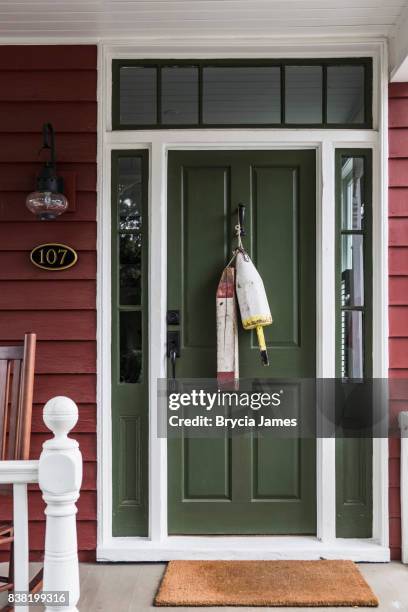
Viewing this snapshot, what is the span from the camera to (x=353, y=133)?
127 inches

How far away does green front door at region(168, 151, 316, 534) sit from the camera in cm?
327

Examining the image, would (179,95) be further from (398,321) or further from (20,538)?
(20,538)

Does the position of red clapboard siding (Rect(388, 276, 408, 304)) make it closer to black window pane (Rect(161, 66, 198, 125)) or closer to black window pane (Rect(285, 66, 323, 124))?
black window pane (Rect(285, 66, 323, 124))

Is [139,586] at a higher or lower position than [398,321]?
lower

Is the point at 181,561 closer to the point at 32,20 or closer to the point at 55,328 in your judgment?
the point at 55,328

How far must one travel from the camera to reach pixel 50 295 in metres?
3.22

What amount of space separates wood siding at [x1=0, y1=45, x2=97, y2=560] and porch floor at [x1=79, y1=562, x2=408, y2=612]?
56 centimetres

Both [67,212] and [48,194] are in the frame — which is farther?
[67,212]

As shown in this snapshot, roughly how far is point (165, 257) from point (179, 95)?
0.85 meters

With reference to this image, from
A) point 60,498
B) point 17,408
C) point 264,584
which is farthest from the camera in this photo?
point 264,584

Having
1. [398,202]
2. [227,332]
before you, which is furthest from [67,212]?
[398,202]

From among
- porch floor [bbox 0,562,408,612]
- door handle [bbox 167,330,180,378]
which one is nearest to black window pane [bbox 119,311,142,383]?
door handle [bbox 167,330,180,378]

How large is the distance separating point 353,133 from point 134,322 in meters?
1.49

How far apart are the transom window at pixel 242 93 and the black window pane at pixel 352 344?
3.24ft
